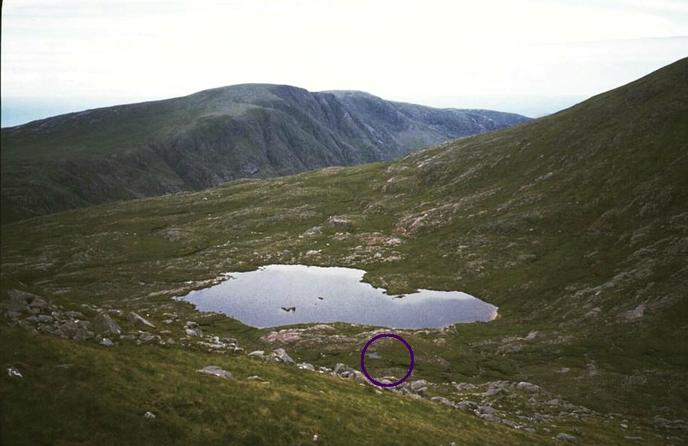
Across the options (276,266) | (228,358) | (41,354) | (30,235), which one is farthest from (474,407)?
(30,235)

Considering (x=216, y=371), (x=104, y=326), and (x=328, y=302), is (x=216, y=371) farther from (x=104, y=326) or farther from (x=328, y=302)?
(x=328, y=302)

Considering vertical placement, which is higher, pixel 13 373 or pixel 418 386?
pixel 13 373

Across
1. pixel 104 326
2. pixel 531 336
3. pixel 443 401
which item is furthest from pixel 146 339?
pixel 531 336

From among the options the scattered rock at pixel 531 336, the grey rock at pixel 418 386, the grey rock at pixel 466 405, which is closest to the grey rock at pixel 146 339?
the grey rock at pixel 418 386

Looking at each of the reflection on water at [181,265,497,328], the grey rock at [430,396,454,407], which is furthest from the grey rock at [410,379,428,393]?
the reflection on water at [181,265,497,328]

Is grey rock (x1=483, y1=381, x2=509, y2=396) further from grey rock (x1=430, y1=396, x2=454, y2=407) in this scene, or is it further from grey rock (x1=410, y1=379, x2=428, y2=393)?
grey rock (x1=430, y1=396, x2=454, y2=407)

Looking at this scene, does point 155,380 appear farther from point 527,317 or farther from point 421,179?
point 421,179
